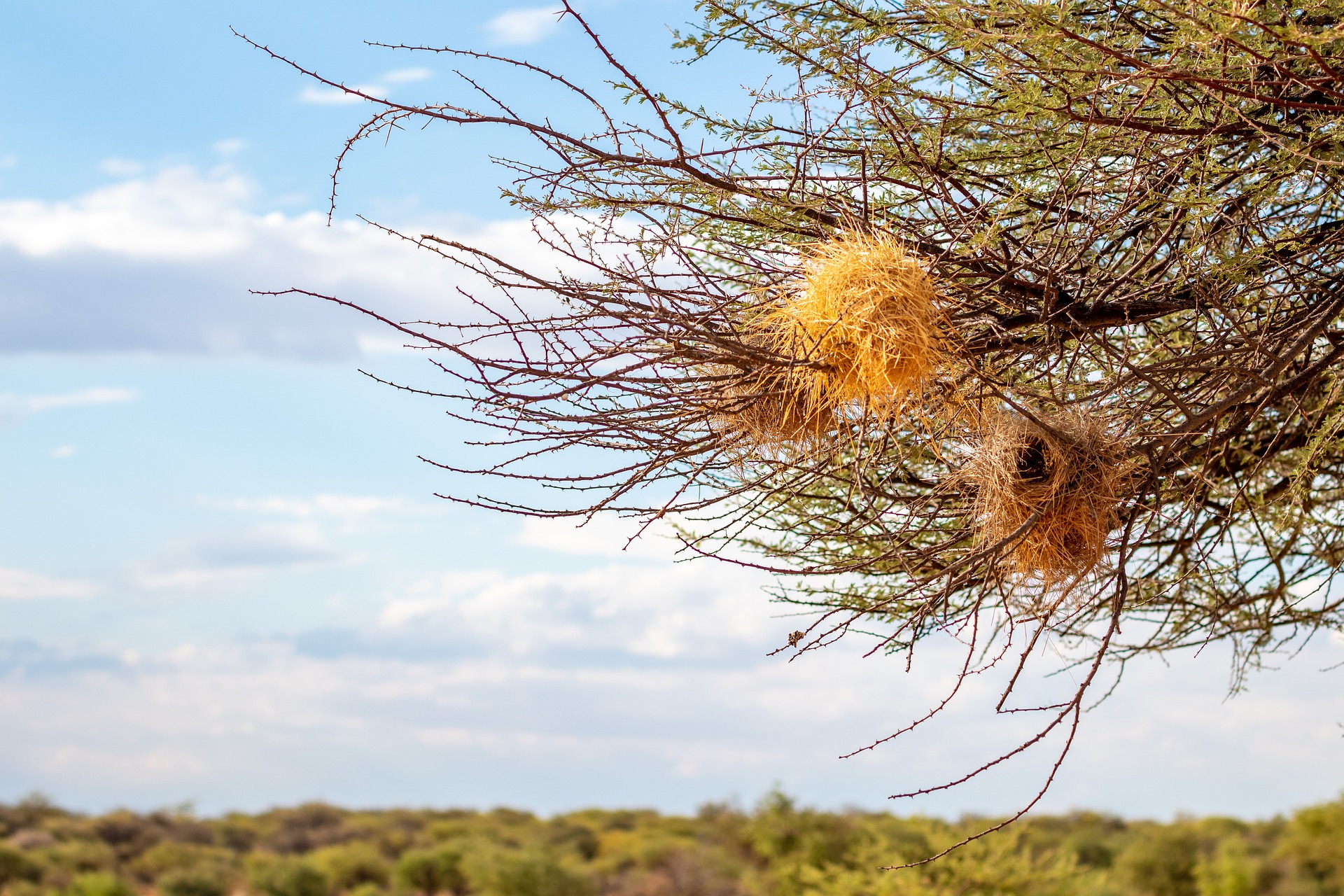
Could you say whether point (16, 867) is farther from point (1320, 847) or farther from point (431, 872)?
point (1320, 847)

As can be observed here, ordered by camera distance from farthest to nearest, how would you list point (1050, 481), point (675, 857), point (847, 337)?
1. point (675, 857)
2. point (1050, 481)
3. point (847, 337)

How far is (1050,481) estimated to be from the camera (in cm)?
442

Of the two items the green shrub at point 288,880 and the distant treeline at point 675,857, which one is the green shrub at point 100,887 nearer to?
the distant treeline at point 675,857

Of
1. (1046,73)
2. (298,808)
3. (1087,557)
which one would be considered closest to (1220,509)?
(1087,557)

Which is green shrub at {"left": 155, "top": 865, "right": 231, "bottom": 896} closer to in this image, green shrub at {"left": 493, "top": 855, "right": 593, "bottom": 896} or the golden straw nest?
green shrub at {"left": 493, "top": 855, "right": 593, "bottom": 896}

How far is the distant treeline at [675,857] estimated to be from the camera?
14.7 meters

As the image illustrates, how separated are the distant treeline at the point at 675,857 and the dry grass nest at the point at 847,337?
9.07m

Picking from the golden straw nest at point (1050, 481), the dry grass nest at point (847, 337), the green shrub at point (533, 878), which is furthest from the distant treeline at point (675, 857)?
the dry grass nest at point (847, 337)

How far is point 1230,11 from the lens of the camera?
3486 mm

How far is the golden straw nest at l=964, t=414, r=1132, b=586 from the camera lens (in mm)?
4348

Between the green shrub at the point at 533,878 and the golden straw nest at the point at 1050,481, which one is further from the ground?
the golden straw nest at the point at 1050,481

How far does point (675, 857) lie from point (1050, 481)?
18531 millimetres

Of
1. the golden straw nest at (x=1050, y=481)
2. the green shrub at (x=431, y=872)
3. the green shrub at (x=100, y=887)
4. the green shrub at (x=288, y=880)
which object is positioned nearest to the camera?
the golden straw nest at (x=1050, y=481)

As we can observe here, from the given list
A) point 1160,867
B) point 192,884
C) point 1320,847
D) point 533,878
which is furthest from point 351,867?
point 1320,847
